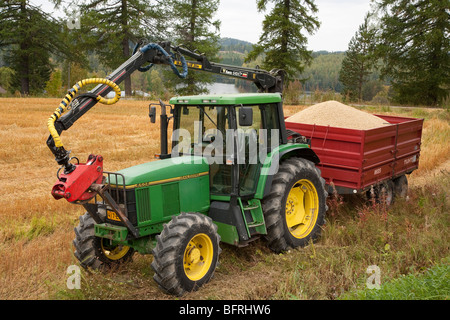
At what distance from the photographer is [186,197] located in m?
5.45

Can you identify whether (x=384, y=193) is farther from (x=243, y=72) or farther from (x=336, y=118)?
(x=243, y=72)

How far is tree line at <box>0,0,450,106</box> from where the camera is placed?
32.4 m

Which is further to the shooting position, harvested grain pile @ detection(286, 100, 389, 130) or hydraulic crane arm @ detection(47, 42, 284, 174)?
harvested grain pile @ detection(286, 100, 389, 130)

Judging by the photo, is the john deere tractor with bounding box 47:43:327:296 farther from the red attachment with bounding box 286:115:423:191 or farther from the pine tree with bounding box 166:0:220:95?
the pine tree with bounding box 166:0:220:95

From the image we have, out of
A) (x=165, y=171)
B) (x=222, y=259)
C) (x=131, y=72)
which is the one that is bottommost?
(x=222, y=259)

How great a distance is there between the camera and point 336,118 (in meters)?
8.44

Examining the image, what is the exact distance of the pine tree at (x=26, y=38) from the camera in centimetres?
3731

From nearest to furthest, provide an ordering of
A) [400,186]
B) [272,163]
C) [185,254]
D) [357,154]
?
[185,254], [272,163], [357,154], [400,186]

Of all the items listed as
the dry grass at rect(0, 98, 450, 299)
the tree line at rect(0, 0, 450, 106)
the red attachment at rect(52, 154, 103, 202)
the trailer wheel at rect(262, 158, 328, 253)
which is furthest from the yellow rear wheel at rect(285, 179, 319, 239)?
the tree line at rect(0, 0, 450, 106)

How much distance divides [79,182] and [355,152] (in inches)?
184

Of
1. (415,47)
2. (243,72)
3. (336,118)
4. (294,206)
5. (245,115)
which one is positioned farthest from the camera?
(415,47)

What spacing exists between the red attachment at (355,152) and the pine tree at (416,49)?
1029 inches

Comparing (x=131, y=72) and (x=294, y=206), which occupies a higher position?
(x=131, y=72)

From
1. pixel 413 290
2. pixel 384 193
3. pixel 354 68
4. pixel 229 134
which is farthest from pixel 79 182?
pixel 354 68
